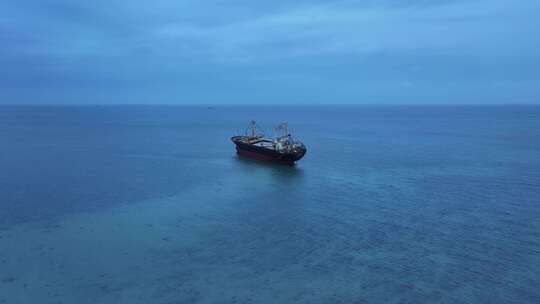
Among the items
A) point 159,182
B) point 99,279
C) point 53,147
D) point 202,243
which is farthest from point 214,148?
point 99,279

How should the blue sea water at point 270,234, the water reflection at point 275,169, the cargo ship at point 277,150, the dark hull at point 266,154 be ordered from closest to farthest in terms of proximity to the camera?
the blue sea water at point 270,234, the water reflection at point 275,169, the dark hull at point 266,154, the cargo ship at point 277,150

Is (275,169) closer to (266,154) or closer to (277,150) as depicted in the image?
(277,150)

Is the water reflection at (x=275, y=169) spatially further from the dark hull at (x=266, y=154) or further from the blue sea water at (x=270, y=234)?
the dark hull at (x=266, y=154)

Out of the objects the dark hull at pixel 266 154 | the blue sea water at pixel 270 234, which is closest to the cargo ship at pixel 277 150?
the dark hull at pixel 266 154

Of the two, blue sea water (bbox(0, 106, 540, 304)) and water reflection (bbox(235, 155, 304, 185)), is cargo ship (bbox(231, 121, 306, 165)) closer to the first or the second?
water reflection (bbox(235, 155, 304, 185))

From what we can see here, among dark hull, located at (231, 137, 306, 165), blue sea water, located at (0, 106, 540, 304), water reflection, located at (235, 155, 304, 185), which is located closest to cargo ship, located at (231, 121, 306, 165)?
dark hull, located at (231, 137, 306, 165)

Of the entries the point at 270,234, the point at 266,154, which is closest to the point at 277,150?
the point at 266,154
